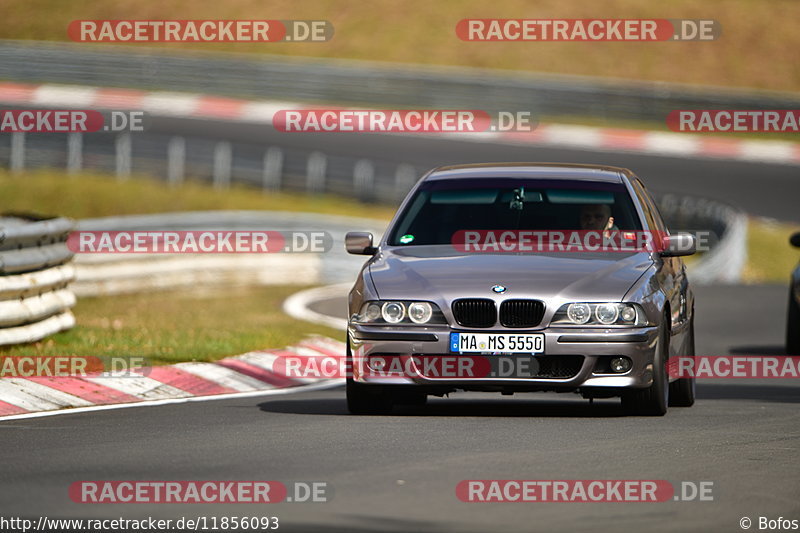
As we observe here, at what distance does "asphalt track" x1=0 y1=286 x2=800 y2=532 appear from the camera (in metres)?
6.64

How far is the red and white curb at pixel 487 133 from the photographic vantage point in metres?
39.2

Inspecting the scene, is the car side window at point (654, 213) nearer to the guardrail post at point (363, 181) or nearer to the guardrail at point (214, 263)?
the guardrail at point (214, 263)

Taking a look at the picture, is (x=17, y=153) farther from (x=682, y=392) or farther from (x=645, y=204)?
(x=682, y=392)

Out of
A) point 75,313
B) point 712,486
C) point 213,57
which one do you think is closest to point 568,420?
point 712,486

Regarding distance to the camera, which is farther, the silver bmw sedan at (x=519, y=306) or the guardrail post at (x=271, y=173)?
the guardrail post at (x=271, y=173)

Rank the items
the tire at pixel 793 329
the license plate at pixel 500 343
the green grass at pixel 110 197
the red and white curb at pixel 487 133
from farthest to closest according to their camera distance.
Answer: the red and white curb at pixel 487 133 → the green grass at pixel 110 197 → the tire at pixel 793 329 → the license plate at pixel 500 343

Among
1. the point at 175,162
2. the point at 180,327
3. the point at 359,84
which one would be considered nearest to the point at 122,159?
the point at 175,162

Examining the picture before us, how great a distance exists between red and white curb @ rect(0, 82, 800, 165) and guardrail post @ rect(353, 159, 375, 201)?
7683 millimetres

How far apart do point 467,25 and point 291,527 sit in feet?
148

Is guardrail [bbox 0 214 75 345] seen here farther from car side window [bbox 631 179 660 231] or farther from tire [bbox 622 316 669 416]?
tire [bbox 622 316 669 416]

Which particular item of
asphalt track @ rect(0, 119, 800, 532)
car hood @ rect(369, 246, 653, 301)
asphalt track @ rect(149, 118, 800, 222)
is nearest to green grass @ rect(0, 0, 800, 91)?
asphalt track @ rect(149, 118, 800, 222)

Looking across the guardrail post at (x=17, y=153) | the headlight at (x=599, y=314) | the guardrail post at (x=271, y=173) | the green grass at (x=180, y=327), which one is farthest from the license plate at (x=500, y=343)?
the guardrail post at (x=271, y=173)

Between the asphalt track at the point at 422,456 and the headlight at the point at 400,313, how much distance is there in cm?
60

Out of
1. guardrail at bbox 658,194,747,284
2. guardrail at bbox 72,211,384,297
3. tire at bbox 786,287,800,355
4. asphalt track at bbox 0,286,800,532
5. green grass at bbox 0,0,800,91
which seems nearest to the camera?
asphalt track at bbox 0,286,800,532
